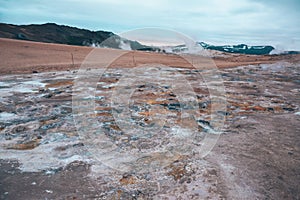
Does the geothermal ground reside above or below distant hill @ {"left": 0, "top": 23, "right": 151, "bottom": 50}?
below

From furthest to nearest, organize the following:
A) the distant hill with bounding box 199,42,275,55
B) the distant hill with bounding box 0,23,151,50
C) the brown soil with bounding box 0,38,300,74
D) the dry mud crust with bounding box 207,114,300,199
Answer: the distant hill with bounding box 199,42,275,55 < the distant hill with bounding box 0,23,151,50 < the brown soil with bounding box 0,38,300,74 < the dry mud crust with bounding box 207,114,300,199

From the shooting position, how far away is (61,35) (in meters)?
81.6

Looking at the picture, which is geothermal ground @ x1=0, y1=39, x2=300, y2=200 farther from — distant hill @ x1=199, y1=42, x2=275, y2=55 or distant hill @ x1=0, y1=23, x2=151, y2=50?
distant hill @ x1=199, y1=42, x2=275, y2=55

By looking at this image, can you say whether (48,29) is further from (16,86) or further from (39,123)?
(39,123)

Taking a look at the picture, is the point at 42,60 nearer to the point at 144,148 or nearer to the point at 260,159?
the point at 144,148

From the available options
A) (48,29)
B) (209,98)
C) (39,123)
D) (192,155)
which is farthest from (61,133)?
A: (48,29)

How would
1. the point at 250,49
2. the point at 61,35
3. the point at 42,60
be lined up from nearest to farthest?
the point at 42,60 < the point at 61,35 < the point at 250,49

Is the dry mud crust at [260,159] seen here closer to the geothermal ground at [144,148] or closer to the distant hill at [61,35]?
the geothermal ground at [144,148]

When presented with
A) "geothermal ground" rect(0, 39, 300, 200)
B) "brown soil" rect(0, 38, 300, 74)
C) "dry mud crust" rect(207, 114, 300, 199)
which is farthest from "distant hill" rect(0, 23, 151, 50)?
"dry mud crust" rect(207, 114, 300, 199)

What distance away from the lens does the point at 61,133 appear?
6617 millimetres

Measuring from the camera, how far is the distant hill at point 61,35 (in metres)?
65.8

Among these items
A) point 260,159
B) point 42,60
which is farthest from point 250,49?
point 260,159

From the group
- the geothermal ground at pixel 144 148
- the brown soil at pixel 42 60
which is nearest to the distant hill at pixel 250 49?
the brown soil at pixel 42 60

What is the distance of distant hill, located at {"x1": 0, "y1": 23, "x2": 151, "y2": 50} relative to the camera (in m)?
65.8
